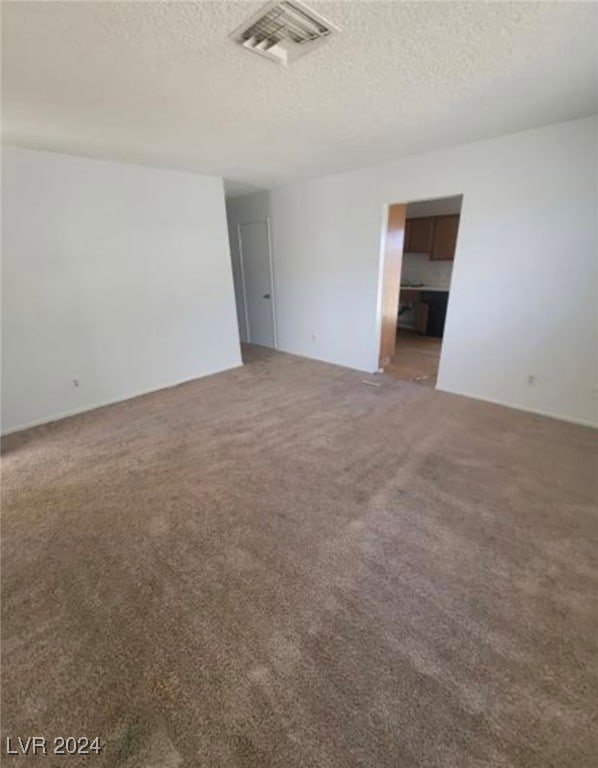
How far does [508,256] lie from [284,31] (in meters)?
2.60

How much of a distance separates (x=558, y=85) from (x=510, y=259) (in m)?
1.32

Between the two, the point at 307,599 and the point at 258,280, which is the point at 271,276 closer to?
the point at 258,280

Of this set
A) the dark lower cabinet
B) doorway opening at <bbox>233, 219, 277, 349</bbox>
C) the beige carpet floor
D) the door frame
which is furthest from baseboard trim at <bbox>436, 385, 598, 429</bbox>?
doorway opening at <bbox>233, 219, 277, 349</bbox>

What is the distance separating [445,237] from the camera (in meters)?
5.83

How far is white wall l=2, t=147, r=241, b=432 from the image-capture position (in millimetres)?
3004

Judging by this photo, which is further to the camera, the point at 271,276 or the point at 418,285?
the point at 418,285

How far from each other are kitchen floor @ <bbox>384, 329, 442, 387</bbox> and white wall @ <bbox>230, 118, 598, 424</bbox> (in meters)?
0.37

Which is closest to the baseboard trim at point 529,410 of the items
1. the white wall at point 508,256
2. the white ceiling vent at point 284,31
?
the white wall at point 508,256

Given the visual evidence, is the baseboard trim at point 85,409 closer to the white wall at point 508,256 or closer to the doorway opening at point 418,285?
the white wall at point 508,256

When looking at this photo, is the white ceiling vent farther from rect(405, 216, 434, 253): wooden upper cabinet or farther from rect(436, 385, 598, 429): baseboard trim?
rect(405, 216, 434, 253): wooden upper cabinet

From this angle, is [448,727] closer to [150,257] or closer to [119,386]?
[119,386]

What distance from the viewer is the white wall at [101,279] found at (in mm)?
3004

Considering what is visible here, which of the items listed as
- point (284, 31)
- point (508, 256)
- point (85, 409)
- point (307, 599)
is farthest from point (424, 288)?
point (307, 599)

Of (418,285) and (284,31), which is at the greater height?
(284,31)
